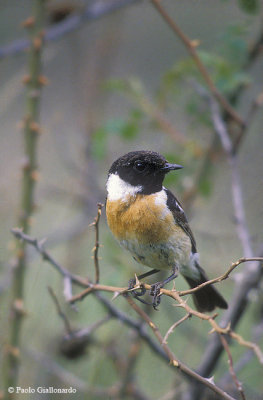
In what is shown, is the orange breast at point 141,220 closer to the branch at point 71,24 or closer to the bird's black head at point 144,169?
the bird's black head at point 144,169

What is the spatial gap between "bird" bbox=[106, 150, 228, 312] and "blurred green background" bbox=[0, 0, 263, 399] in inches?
10.0

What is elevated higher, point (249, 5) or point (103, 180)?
point (249, 5)

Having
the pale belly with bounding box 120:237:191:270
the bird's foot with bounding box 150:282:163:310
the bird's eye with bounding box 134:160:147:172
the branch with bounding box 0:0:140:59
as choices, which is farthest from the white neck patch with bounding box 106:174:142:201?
the branch with bounding box 0:0:140:59

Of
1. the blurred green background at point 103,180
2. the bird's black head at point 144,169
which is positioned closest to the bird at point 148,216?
the bird's black head at point 144,169

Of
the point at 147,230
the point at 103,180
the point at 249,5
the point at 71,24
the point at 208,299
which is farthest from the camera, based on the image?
the point at 103,180

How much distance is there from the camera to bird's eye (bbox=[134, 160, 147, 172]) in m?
3.06

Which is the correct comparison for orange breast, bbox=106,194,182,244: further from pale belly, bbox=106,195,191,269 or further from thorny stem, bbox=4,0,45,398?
thorny stem, bbox=4,0,45,398

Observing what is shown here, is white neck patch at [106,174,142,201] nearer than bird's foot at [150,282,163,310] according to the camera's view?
No

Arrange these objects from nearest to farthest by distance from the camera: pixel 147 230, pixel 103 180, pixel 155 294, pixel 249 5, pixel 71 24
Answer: pixel 155 294 < pixel 147 230 < pixel 249 5 < pixel 71 24 < pixel 103 180

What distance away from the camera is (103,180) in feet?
17.0

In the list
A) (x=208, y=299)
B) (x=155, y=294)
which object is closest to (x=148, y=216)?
(x=155, y=294)

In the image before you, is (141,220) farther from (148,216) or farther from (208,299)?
(208,299)

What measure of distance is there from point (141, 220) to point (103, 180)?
223 cm

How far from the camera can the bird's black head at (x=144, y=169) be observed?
301cm
